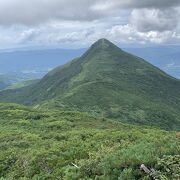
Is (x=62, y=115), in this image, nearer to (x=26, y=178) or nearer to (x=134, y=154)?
(x=26, y=178)

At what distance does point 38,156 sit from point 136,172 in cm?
1536

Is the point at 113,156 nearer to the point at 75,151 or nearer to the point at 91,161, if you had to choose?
the point at 91,161

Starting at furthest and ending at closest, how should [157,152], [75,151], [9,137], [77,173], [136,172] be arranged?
[9,137] → [75,151] → [77,173] → [157,152] → [136,172]

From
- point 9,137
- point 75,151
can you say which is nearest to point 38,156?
point 75,151

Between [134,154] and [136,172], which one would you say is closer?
[136,172]

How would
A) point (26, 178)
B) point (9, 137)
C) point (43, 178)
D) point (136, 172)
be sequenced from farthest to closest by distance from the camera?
point (9, 137)
point (26, 178)
point (43, 178)
point (136, 172)

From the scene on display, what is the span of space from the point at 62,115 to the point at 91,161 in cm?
7357

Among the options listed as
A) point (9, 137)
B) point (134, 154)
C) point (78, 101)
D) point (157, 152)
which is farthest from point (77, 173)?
point (78, 101)

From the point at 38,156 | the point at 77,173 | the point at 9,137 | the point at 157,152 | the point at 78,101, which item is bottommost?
the point at 78,101

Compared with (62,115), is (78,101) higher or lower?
lower

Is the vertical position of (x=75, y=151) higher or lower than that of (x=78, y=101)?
higher

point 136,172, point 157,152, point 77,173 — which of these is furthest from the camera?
point 77,173

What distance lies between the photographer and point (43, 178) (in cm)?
2578

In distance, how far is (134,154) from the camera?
73.0 ft
